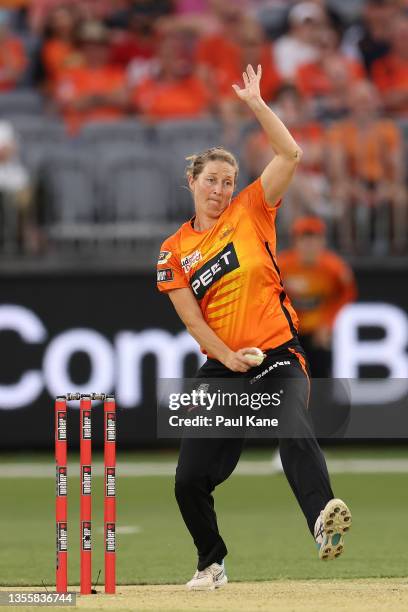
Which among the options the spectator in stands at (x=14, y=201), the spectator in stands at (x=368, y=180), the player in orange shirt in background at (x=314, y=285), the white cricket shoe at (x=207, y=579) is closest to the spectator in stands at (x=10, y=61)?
the spectator in stands at (x=14, y=201)

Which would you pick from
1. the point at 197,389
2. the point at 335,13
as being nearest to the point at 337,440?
the point at 335,13

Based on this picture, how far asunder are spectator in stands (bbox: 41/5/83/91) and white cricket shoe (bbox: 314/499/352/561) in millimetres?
11198

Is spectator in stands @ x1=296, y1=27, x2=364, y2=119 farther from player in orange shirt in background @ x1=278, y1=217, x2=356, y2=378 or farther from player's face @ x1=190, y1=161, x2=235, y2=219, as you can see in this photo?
player's face @ x1=190, y1=161, x2=235, y2=219

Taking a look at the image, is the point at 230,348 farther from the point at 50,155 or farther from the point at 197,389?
the point at 50,155

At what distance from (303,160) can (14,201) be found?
124 inches

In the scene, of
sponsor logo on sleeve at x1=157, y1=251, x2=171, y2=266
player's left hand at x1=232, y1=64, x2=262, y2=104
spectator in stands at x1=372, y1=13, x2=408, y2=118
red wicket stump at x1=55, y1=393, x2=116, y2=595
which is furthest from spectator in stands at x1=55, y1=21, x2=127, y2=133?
red wicket stump at x1=55, y1=393, x2=116, y2=595

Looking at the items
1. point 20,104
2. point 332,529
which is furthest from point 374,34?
point 332,529

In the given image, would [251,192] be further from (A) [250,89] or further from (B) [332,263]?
(B) [332,263]

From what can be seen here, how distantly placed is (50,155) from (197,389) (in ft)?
27.9

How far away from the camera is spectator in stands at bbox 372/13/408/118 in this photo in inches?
677

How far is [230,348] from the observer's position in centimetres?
758

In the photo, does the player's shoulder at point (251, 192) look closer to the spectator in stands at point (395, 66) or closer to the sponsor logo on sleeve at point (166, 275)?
the sponsor logo on sleeve at point (166, 275)

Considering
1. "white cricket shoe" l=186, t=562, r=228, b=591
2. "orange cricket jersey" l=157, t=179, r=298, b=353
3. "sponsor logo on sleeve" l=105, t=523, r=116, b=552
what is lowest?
"white cricket shoe" l=186, t=562, r=228, b=591

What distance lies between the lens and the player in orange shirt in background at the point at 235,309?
742 centimetres
